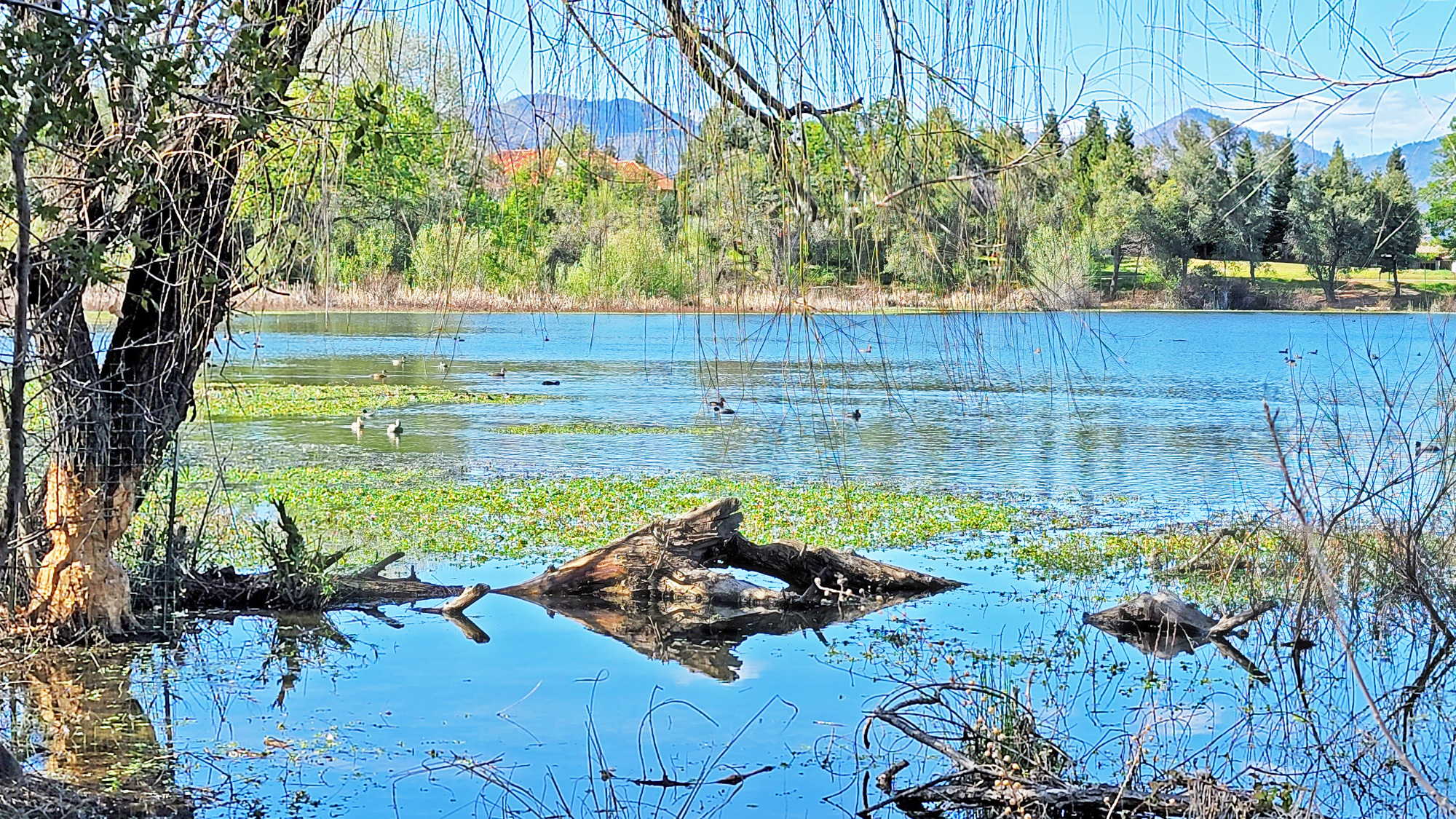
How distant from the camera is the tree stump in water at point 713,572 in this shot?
7898 mm

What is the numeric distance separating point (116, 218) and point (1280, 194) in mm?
3701

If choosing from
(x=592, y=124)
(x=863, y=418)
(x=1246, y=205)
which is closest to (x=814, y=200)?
(x=592, y=124)

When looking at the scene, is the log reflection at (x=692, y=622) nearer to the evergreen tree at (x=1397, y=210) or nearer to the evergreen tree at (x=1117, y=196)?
the evergreen tree at (x=1397, y=210)

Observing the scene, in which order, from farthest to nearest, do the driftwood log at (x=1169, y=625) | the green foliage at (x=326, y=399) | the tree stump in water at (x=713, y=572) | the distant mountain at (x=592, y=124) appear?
the green foliage at (x=326, y=399)
the tree stump in water at (x=713, y=572)
the driftwood log at (x=1169, y=625)
the distant mountain at (x=592, y=124)

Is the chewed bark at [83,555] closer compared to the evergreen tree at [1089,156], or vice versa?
the evergreen tree at [1089,156]

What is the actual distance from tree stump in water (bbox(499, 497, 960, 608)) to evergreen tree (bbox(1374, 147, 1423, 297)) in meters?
5.04

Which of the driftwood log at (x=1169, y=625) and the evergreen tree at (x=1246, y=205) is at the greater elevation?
the evergreen tree at (x=1246, y=205)

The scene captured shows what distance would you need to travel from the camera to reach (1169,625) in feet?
Result: 23.7

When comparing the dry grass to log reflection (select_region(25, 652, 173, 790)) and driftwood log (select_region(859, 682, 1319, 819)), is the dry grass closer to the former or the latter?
log reflection (select_region(25, 652, 173, 790))

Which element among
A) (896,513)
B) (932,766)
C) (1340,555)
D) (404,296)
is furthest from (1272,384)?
(404,296)

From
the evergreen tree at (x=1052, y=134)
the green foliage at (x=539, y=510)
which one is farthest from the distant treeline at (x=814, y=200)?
the green foliage at (x=539, y=510)

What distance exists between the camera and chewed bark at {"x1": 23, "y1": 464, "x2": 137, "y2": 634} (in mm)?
Answer: 5965

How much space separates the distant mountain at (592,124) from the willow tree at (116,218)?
38 cm

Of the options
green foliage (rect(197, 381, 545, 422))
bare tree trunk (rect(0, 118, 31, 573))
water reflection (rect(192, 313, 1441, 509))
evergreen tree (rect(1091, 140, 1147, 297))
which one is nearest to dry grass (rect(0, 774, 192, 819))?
bare tree trunk (rect(0, 118, 31, 573))
